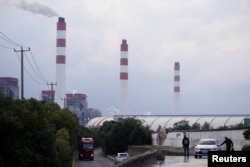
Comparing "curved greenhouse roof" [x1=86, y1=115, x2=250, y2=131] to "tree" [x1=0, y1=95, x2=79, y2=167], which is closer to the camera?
"tree" [x1=0, y1=95, x2=79, y2=167]

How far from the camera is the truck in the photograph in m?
84.3

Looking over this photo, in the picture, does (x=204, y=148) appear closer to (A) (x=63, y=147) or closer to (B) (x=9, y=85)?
(A) (x=63, y=147)

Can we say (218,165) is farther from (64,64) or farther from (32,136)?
(64,64)

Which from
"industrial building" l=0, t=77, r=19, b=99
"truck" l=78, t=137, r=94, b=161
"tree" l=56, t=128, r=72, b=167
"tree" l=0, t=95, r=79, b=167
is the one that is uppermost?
"industrial building" l=0, t=77, r=19, b=99

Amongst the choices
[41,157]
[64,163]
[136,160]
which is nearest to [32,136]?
[41,157]

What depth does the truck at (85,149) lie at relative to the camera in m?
84.3

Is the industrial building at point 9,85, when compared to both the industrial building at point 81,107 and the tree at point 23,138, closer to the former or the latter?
the tree at point 23,138

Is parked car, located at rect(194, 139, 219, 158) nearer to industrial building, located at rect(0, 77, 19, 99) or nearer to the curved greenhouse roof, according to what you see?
industrial building, located at rect(0, 77, 19, 99)

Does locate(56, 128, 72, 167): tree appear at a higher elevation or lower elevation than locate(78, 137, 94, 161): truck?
higher

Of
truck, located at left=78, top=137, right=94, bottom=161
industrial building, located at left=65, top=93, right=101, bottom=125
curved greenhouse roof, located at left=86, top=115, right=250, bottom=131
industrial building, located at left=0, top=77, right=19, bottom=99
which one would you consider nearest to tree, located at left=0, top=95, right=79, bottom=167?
industrial building, located at left=0, top=77, right=19, bottom=99

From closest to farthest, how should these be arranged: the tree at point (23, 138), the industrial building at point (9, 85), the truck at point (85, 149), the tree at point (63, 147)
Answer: the tree at point (23, 138) < the tree at point (63, 147) < the industrial building at point (9, 85) < the truck at point (85, 149)

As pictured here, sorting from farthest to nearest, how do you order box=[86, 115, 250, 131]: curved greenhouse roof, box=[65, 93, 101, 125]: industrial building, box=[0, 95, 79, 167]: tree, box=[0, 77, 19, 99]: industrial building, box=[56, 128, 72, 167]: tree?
box=[65, 93, 101, 125]: industrial building
box=[86, 115, 250, 131]: curved greenhouse roof
box=[0, 77, 19, 99]: industrial building
box=[56, 128, 72, 167]: tree
box=[0, 95, 79, 167]: tree

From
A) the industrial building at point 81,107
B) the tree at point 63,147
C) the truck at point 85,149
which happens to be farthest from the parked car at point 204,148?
the industrial building at point 81,107

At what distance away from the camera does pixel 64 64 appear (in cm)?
10612
